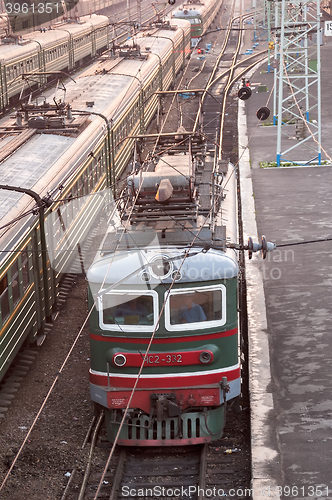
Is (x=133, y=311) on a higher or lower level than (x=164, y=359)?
higher

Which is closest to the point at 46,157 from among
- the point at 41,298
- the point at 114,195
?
the point at 41,298

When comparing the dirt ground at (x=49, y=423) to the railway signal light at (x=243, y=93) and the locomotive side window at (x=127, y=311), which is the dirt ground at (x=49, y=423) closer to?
the locomotive side window at (x=127, y=311)

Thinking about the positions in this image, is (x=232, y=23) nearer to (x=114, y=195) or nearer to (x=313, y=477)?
(x=114, y=195)

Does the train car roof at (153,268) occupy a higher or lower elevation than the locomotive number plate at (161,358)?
higher

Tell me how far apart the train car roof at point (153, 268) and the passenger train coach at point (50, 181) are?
219 centimetres

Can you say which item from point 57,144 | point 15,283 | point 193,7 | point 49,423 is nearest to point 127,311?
point 49,423

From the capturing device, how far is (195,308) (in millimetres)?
9484

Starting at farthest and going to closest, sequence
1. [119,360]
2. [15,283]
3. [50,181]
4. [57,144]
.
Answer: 1. [57,144]
2. [50,181]
3. [15,283]
4. [119,360]

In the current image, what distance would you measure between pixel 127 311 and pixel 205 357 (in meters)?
1.18

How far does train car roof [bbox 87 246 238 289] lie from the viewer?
30.6 feet

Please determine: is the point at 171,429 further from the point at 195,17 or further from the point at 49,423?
the point at 195,17

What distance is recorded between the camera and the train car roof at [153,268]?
367 inches

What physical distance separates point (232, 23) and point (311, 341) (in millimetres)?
70378

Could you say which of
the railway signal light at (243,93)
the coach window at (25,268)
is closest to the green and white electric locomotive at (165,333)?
the coach window at (25,268)
